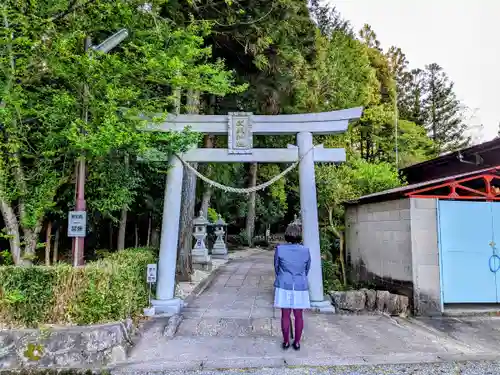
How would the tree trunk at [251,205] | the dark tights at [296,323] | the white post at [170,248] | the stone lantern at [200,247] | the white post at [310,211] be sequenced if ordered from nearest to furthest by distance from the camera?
the dark tights at [296,323], the white post at [170,248], the white post at [310,211], the stone lantern at [200,247], the tree trunk at [251,205]

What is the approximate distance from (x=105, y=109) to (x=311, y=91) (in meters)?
11.3

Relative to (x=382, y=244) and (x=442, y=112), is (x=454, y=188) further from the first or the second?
(x=442, y=112)

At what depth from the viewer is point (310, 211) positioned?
21.0 feet

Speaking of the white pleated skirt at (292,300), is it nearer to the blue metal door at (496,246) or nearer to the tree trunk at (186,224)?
the blue metal door at (496,246)

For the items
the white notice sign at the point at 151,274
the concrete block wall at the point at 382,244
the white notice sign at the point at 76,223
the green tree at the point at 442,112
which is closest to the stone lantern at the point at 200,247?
the concrete block wall at the point at 382,244

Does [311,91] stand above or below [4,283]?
above

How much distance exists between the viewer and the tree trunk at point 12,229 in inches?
218

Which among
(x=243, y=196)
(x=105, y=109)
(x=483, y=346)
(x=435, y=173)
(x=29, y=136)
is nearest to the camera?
(x=483, y=346)

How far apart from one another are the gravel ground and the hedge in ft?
4.06

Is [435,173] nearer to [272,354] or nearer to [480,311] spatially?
[480,311]

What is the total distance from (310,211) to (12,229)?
513 cm

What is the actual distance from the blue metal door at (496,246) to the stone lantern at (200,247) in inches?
294

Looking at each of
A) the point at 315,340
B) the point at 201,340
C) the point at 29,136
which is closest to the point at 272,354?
the point at 315,340

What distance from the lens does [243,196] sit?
64.9 ft
